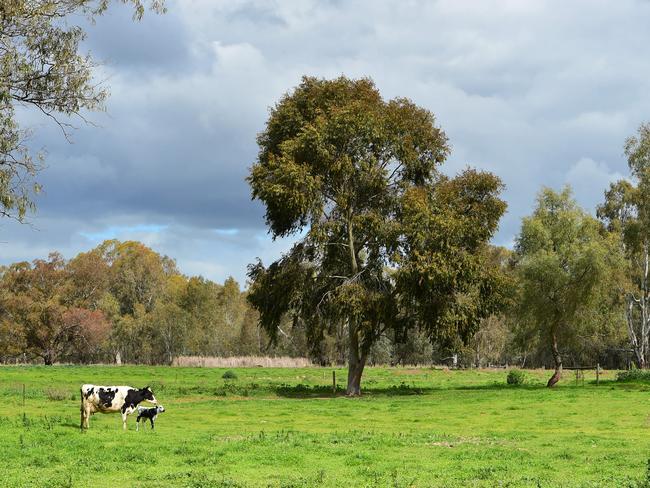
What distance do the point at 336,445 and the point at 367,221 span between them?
25.2m

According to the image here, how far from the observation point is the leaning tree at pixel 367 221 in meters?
42.4

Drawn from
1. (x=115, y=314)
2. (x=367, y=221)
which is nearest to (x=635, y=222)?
(x=367, y=221)

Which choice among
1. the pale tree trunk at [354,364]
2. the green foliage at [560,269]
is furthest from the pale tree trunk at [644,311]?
the pale tree trunk at [354,364]

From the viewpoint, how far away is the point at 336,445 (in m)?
20.6

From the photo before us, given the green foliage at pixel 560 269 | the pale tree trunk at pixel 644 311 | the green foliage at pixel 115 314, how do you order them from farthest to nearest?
the green foliage at pixel 115 314 → the pale tree trunk at pixel 644 311 → the green foliage at pixel 560 269

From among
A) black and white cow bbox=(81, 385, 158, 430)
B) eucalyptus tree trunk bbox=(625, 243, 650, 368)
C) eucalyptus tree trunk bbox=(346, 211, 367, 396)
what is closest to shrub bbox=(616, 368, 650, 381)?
eucalyptus tree trunk bbox=(625, 243, 650, 368)

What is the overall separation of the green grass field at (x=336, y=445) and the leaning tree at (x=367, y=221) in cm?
758

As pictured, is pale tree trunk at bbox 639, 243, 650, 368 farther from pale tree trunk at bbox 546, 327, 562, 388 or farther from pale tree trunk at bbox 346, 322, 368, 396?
pale tree trunk at bbox 346, 322, 368, 396

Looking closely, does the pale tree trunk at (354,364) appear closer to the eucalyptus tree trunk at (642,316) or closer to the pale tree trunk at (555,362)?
the pale tree trunk at (555,362)

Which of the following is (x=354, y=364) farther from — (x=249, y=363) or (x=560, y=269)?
(x=249, y=363)

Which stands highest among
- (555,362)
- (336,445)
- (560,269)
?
(560,269)

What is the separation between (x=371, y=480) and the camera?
15.3 m

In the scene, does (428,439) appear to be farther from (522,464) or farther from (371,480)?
(371,480)

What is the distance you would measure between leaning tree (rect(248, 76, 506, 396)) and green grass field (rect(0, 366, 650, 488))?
7.58 meters
